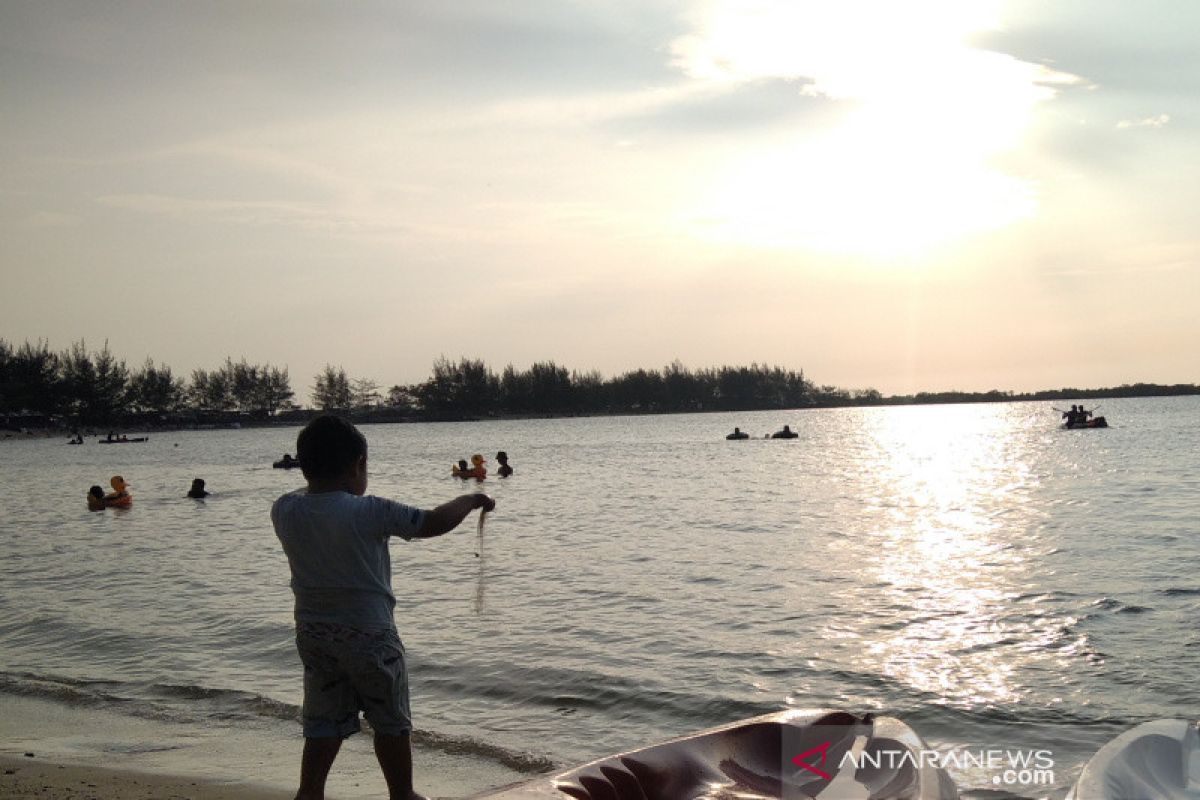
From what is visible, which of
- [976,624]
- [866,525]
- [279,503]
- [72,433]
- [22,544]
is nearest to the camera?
[279,503]

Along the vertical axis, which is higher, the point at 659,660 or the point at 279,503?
the point at 279,503

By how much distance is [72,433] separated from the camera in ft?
463

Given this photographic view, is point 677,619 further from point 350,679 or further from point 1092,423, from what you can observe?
point 1092,423

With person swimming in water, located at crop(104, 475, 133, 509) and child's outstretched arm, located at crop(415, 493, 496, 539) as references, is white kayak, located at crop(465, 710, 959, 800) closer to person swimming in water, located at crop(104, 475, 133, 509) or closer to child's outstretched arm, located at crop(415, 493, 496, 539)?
child's outstretched arm, located at crop(415, 493, 496, 539)

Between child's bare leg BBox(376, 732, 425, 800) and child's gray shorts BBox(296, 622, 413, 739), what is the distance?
0.05 meters

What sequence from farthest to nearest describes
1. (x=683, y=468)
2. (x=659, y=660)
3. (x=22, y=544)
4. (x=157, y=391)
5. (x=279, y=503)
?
(x=157, y=391)
(x=683, y=468)
(x=22, y=544)
(x=659, y=660)
(x=279, y=503)

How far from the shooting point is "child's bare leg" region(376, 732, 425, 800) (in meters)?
4.66

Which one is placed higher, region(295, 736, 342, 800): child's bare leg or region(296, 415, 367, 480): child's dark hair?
region(296, 415, 367, 480): child's dark hair

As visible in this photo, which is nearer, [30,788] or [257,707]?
[30,788]

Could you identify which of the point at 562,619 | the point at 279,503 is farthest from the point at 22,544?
the point at 279,503

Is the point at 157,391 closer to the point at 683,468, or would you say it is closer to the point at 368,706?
the point at 683,468

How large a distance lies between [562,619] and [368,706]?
821 centimetres

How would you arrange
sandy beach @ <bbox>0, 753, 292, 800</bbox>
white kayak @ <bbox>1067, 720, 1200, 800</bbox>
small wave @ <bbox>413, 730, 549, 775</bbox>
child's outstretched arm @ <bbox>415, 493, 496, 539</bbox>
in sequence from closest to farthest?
white kayak @ <bbox>1067, 720, 1200, 800</bbox>
child's outstretched arm @ <bbox>415, 493, 496, 539</bbox>
sandy beach @ <bbox>0, 753, 292, 800</bbox>
small wave @ <bbox>413, 730, 549, 775</bbox>

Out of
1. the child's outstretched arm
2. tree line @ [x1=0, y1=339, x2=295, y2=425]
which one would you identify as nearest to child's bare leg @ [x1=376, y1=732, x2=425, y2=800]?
the child's outstretched arm
